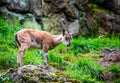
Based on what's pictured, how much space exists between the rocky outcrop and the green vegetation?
0.85m

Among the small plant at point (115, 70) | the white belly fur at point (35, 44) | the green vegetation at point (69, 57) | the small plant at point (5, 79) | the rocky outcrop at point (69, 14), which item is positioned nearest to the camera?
the small plant at point (5, 79)

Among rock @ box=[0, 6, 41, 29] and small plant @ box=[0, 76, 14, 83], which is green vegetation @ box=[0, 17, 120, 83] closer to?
small plant @ box=[0, 76, 14, 83]

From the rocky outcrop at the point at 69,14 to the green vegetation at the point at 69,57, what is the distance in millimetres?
853

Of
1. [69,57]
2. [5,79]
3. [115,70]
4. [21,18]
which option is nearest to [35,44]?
[5,79]

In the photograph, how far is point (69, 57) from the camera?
13.8 meters

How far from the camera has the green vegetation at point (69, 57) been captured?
38.3 feet

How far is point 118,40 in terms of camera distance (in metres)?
16.7

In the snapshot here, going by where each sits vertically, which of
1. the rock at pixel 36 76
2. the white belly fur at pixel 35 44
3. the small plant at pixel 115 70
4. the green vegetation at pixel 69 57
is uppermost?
the white belly fur at pixel 35 44

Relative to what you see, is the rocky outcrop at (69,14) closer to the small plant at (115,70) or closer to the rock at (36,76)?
the small plant at (115,70)

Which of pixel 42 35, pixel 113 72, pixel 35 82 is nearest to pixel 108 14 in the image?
pixel 113 72

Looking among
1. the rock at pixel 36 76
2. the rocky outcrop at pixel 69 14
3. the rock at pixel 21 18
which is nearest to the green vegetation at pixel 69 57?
the rock at pixel 36 76

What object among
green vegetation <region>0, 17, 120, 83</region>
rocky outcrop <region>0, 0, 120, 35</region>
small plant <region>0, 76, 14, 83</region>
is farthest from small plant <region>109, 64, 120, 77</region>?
rocky outcrop <region>0, 0, 120, 35</region>

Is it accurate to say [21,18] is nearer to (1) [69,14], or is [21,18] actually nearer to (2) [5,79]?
(1) [69,14]

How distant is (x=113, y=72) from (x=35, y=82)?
4449 mm
